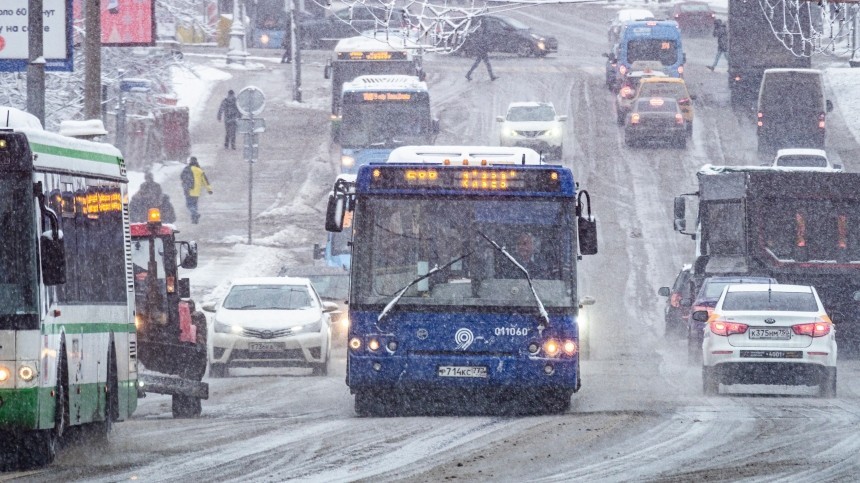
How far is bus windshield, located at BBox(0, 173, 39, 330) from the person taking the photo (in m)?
11.7

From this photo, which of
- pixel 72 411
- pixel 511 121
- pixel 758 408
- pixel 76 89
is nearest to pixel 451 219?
pixel 758 408

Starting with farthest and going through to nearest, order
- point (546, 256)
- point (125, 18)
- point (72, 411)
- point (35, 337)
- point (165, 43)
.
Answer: point (165, 43) → point (125, 18) → point (546, 256) → point (72, 411) → point (35, 337)

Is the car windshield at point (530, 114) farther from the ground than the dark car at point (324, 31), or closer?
closer

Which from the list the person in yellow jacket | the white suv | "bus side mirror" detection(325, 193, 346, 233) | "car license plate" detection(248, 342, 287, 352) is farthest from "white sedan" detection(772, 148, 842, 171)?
"bus side mirror" detection(325, 193, 346, 233)

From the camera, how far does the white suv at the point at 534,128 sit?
48875 mm

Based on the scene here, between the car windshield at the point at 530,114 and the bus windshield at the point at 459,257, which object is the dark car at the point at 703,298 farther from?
the car windshield at the point at 530,114

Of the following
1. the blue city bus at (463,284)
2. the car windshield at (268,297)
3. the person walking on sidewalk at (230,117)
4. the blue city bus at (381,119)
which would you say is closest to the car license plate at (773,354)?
the blue city bus at (463,284)

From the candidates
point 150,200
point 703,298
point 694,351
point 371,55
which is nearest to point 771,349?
point 703,298

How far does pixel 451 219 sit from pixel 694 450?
4148mm

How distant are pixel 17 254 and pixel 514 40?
5686 cm

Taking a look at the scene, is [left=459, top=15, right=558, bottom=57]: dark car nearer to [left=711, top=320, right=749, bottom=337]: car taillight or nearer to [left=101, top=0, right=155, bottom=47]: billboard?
[left=101, top=0, right=155, bottom=47]: billboard

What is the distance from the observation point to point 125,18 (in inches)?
1058

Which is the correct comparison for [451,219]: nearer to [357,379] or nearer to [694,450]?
[357,379]

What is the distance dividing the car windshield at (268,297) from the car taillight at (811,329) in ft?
Result: 23.2
